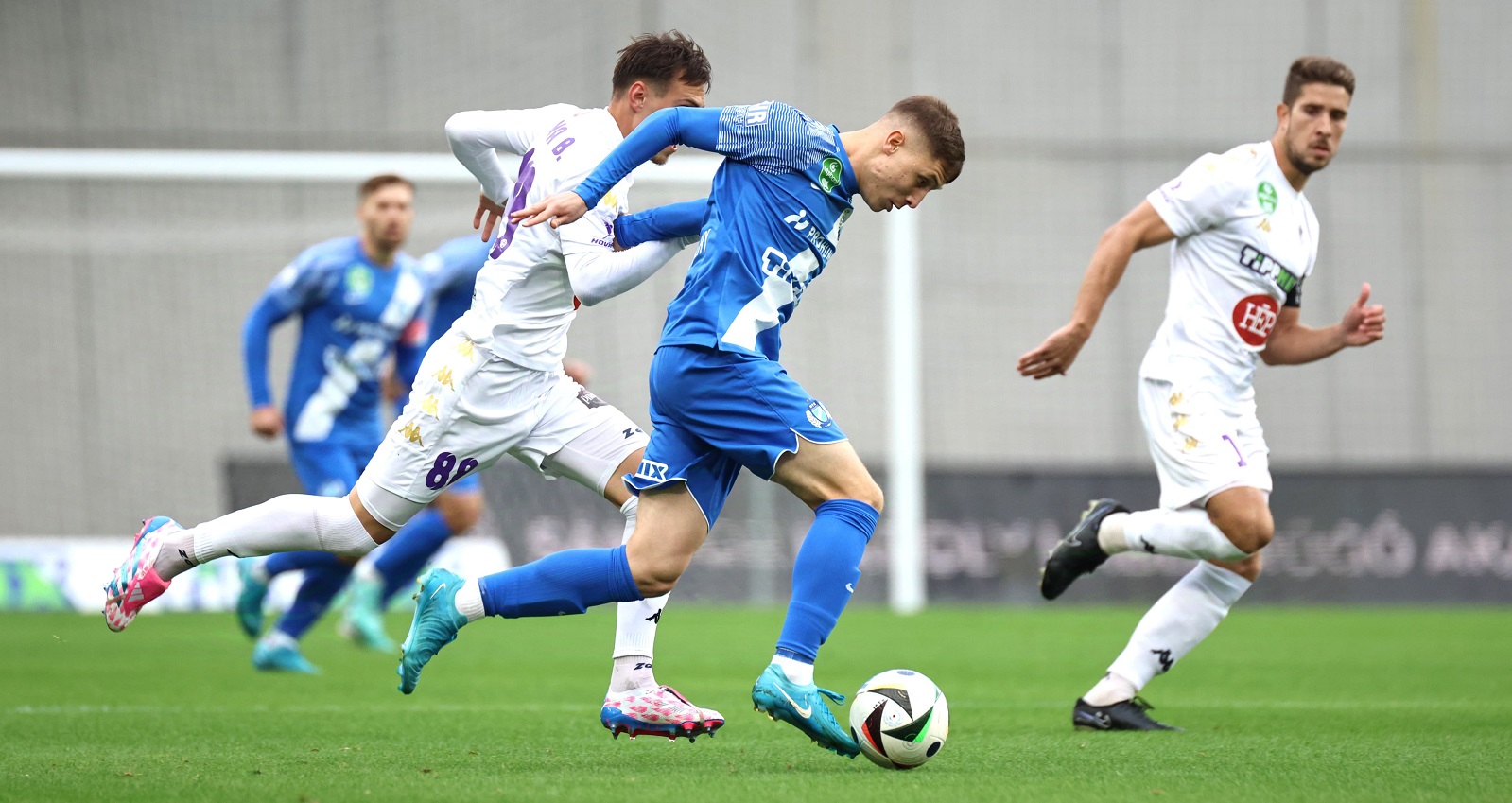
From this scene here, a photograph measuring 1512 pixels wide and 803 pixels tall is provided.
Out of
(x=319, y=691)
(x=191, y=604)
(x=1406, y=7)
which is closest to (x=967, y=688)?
(x=319, y=691)

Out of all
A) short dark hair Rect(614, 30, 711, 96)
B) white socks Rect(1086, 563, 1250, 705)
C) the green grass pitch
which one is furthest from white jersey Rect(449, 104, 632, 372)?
white socks Rect(1086, 563, 1250, 705)

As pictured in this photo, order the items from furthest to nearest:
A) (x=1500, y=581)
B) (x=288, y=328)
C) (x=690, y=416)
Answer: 1. (x=288, y=328)
2. (x=1500, y=581)
3. (x=690, y=416)

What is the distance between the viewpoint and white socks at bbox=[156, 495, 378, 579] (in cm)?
453

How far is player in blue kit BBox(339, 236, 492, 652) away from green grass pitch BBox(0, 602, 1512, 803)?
0.32 m

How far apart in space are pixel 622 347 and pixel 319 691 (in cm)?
761

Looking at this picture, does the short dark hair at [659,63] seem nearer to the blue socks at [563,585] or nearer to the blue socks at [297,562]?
the blue socks at [563,585]

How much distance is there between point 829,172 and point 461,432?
1342 mm

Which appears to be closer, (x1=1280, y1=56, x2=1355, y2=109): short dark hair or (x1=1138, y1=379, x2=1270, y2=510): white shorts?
(x1=1138, y1=379, x2=1270, y2=510): white shorts

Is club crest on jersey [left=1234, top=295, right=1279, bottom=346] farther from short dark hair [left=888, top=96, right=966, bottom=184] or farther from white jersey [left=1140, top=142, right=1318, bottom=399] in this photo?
short dark hair [left=888, top=96, right=966, bottom=184]

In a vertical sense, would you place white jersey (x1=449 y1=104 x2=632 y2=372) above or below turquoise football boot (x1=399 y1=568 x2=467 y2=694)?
above

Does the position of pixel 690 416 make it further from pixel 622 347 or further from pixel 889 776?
pixel 622 347

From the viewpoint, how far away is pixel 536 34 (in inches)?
623

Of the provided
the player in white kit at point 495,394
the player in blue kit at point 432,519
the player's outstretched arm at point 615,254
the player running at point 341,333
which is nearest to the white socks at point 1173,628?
the player in white kit at point 495,394

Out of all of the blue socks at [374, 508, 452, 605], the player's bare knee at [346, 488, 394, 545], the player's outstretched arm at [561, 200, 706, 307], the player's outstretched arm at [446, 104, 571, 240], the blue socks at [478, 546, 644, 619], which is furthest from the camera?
the blue socks at [374, 508, 452, 605]
